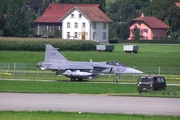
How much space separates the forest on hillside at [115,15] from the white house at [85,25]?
744 cm

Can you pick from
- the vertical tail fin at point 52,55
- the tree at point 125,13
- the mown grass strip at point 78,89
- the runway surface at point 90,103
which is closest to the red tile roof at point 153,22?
the tree at point 125,13

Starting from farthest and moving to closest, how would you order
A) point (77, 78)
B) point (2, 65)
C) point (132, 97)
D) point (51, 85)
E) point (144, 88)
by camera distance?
1. point (2, 65)
2. point (77, 78)
3. point (51, 85)
4. point (144, 88)
5. point (132, 97)

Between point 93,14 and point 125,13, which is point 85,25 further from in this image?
point 125,13

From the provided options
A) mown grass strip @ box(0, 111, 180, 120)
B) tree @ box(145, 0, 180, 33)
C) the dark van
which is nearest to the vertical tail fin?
the dark van

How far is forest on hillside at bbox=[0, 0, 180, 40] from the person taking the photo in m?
111

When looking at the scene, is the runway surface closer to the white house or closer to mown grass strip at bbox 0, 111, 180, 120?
A: mown grass strip at bbox 0, 111, 180, 120

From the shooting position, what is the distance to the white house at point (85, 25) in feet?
383

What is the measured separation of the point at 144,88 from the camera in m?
40.9

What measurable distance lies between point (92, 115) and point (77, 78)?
2451cm

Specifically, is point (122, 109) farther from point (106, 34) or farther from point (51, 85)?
point (106, 34)

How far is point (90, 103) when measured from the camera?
32062mm

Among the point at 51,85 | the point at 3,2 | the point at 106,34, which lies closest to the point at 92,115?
the point at 51,85

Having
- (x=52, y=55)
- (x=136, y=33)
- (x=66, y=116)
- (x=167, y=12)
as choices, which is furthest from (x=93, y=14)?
(x=66, y=116)

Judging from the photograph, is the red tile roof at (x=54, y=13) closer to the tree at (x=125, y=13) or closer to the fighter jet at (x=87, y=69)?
the tree at (x=125, y=13)
